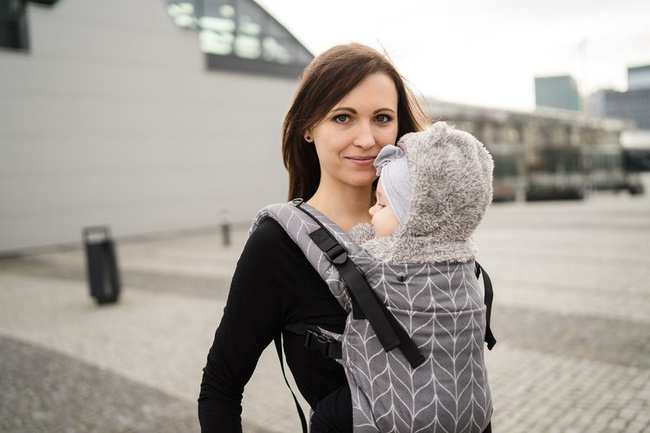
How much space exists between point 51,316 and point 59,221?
12478mm

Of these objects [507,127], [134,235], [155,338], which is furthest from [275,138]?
[507,127]

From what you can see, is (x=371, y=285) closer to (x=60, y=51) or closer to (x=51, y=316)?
(x=51, y=316)

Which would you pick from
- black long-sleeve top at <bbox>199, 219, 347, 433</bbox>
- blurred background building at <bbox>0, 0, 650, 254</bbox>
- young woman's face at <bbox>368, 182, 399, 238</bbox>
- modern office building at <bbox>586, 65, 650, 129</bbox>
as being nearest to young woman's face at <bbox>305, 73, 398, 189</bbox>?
young woman's face at <bbox>368, 182, 399, 238</bbox>

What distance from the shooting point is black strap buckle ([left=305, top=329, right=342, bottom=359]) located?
56.6 inches

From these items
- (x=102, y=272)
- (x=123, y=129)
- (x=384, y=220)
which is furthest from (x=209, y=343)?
(x=123, y=129)

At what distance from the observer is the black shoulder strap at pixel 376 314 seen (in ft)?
4.25

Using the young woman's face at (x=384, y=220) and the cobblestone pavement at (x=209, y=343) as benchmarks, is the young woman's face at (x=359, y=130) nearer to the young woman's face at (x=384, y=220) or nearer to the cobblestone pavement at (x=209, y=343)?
the young woman's face at (x=384, y=220)

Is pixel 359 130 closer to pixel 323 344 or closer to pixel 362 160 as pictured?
pixel 362 160

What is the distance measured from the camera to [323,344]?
1.45 metres

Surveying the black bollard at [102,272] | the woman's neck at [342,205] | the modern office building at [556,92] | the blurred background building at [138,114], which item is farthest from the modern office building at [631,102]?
the woman's neck at [342,205]

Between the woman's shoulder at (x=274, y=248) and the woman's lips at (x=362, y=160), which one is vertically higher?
the woman's lips at (x=362, y=160)

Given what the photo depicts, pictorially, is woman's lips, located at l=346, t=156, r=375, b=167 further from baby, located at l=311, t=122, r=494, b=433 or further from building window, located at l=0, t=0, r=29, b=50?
building window, located at l=0, t=0, r=29, b=50

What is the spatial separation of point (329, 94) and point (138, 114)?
887 inches

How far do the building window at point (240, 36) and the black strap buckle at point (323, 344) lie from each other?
24.6 meters
